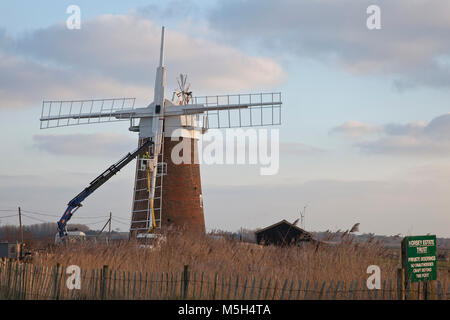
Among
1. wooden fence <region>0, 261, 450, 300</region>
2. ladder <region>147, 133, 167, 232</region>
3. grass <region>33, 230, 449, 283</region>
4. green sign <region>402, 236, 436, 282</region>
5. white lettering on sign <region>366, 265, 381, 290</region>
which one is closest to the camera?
green sign <region>402, 236, 436, 282</region>

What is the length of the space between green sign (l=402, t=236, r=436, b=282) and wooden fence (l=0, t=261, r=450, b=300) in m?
0.27

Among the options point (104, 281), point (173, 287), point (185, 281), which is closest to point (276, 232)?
point (104, 281)

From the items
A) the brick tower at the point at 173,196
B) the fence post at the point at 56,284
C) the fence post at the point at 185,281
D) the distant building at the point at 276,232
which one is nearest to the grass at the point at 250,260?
the fence post at the point at 185,281

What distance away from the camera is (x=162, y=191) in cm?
2731

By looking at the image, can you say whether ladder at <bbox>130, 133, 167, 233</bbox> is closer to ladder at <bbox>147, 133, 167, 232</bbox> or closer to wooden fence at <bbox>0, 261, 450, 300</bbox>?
ladder at <bbox>147, 133, 167, 232</bbox>

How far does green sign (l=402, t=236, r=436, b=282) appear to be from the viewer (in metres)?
11.1

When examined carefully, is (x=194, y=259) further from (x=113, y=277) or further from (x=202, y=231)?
(x=202, y=231)

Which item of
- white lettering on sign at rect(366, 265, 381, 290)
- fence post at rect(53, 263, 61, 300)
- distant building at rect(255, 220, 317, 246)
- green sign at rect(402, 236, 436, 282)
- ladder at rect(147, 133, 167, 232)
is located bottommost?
fence post at rect(53, 263, 61, 300)

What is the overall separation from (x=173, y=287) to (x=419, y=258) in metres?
4.79

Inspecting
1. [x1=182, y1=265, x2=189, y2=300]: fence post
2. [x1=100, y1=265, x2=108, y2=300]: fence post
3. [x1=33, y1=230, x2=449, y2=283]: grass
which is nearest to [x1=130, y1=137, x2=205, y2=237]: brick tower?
[x1=33, y1=230, x2=449, y2=283]: grass

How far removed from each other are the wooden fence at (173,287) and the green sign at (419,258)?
271mm

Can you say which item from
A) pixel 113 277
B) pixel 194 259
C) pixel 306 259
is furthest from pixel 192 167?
pixel 113 277

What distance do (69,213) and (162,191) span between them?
5565mm
